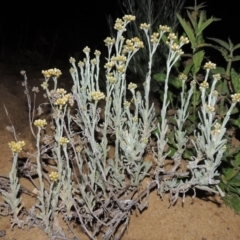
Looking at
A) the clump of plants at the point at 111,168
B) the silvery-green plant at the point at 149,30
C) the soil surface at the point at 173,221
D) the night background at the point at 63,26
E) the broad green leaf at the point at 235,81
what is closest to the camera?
the clump of plants at the point at 111,168

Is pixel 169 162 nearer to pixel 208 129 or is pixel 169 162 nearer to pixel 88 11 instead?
pixel 208 129

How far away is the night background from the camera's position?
4.98 metres

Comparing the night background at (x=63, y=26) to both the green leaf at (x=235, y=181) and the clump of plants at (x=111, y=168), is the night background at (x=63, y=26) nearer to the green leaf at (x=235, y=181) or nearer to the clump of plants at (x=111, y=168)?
the clump of plants at (x=111, y=168)

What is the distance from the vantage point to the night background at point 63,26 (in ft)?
16.4

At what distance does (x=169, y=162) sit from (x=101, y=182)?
53cm

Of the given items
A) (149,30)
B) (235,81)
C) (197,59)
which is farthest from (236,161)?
(149,30)

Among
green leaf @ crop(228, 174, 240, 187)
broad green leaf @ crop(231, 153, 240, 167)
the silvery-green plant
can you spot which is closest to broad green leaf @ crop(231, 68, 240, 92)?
broad green leaf @ crop(231, 153, 240, 167)

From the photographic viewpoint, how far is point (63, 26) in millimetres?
6086

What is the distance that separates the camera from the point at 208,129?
6.38 ft

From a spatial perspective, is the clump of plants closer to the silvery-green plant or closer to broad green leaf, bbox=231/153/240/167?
broad green leaf, bbox=231/153/240/167

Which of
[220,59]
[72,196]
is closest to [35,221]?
[72,196]

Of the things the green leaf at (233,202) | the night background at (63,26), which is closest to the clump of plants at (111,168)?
the green leaf at (233,202)

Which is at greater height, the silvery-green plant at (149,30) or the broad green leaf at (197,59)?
the silvery-green plant at (149,30)

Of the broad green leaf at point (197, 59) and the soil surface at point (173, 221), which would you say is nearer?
the soil surface at point (173, 221)
